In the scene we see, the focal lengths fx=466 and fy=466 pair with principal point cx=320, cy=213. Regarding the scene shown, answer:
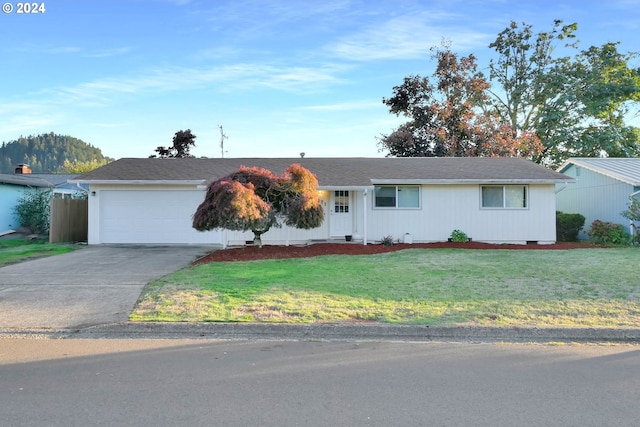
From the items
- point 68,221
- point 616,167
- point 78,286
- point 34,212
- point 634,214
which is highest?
point 616,167

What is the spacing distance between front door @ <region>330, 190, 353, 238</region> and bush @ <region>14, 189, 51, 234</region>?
13.6 metres

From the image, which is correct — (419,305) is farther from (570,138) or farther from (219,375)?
(570,138)

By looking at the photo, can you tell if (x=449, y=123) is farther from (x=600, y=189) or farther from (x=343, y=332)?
(x=343, y=332)

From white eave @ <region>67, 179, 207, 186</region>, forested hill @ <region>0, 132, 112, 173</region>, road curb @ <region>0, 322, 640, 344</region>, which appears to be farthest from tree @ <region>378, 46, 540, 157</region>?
forested hill @ <region>0, 132, 112, 173</region>

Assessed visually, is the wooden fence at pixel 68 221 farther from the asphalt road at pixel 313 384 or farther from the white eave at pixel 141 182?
the asphalt road at pixel 313 384

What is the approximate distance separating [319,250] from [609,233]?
1106cm

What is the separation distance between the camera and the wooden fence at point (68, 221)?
59.8ft

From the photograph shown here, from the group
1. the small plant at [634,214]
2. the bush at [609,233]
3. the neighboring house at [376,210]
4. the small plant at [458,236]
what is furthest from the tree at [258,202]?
the small plant at [634,214]

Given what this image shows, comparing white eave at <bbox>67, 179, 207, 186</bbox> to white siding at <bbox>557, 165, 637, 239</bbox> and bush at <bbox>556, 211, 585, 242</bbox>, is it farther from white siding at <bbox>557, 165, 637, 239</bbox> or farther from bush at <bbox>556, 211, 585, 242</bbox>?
bush at <bbox>556, 211, 585, 242</bbox>

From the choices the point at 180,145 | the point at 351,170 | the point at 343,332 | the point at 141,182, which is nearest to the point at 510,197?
the point at 351,170

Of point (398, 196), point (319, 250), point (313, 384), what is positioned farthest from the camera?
point (398, 196)

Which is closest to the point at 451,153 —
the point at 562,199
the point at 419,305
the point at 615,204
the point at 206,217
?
the point at 562,199

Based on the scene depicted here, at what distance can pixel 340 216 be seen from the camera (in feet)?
59.4

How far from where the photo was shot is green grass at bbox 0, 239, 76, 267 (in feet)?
43.4
